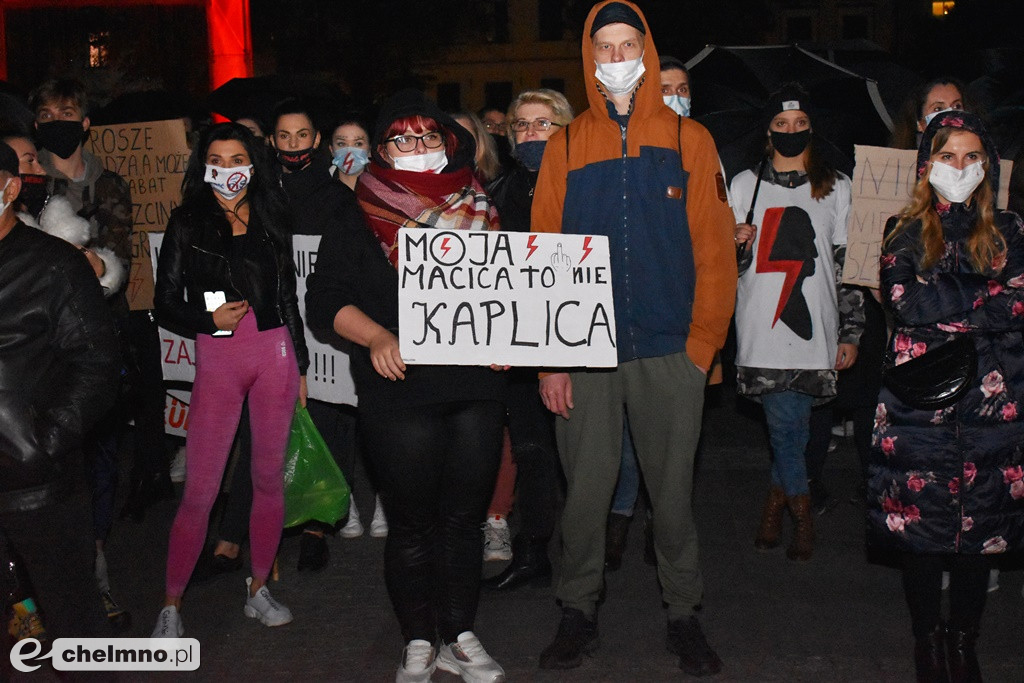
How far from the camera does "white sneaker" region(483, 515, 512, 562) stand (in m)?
5.95

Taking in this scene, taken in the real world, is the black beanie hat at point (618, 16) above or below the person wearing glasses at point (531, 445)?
above

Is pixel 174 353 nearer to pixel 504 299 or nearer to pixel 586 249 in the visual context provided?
pixel 504 299

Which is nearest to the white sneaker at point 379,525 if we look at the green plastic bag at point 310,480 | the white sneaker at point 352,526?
the white sneaker at point 352,526

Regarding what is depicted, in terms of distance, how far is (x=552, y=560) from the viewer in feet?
19.3

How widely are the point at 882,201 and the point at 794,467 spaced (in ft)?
4.65

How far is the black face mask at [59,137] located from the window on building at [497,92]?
4423cm

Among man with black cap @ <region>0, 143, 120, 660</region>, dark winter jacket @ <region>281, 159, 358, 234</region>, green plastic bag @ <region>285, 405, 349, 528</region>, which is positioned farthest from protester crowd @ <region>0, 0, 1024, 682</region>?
dark winter jacket @ <region>281, 159, 358, 234</region>

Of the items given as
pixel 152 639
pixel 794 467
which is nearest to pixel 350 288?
pixel 152 639

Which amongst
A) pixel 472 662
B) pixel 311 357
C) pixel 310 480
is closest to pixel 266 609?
pixel 310 480

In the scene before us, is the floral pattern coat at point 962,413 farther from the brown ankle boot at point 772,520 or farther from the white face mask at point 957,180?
the brown ankle boot at point 772,520

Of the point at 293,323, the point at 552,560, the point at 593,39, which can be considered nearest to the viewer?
the point at 593,39

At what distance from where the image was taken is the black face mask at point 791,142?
5.64 m

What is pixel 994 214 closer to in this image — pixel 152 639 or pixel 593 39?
pixel 593 39

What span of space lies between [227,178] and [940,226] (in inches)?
119
